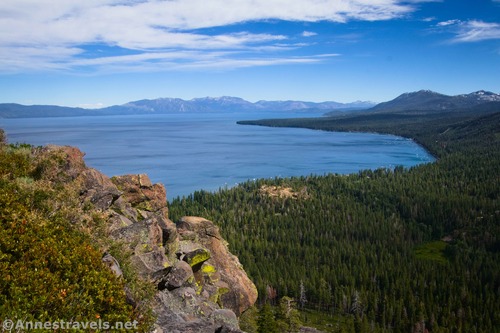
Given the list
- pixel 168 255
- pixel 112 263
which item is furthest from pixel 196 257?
pixel 112 263

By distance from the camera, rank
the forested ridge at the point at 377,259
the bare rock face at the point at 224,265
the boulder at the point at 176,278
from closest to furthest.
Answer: the boulder at the point at 176,278, the bare rock face at the point at 224,265, the forested ridge at the point at 377,259

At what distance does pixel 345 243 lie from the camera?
155 m

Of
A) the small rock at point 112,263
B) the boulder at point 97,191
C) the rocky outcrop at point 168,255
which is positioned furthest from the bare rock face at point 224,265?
the small rock at point 112,263

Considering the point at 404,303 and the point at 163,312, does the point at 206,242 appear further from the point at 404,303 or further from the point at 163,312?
the point at 404,303

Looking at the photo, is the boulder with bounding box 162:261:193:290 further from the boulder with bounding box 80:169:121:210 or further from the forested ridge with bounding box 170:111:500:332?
the forested ridge with bounding box 170:111:500:332

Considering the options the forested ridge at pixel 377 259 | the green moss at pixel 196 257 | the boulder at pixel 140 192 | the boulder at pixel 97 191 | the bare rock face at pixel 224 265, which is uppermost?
the boulder at pixel 97 191

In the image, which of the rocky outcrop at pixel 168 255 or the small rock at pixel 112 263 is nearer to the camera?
the small rock at pixel 112 263

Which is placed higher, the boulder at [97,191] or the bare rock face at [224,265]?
the boulder at [97,191]

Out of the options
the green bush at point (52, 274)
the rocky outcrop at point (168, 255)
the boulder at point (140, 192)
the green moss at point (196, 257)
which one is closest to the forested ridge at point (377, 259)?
the rocky outcrop at point (168, 255)

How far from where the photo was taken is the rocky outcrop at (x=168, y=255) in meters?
27.8

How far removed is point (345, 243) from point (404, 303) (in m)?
45.6

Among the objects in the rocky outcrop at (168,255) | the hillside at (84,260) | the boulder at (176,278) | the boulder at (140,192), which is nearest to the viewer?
the hillside at (84,260)

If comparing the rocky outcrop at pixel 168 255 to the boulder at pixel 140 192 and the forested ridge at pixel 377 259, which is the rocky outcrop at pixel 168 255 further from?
the forested ridge at pixel 377 259

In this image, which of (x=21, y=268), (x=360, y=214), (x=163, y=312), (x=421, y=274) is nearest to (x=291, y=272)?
(x=421, y=274)
